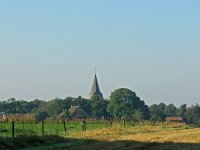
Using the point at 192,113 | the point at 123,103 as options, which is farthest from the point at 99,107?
the point at 192,113

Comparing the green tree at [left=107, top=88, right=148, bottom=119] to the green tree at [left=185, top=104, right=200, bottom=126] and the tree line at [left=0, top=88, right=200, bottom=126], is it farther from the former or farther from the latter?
the green tree at [left=185, top=104, right=200, bottom=126]

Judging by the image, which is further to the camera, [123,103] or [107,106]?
[107,106]

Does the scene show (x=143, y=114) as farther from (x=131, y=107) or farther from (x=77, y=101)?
(x=77, y=101)

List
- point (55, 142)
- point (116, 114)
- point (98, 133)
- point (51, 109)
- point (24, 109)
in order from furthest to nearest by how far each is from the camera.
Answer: point (24, 109) < point (51, 109) < point (116, 114) < point (98, 133) < point (55, 142)

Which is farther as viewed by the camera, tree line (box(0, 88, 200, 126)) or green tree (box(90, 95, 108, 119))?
green tree (box(90, 95, 108, 119))

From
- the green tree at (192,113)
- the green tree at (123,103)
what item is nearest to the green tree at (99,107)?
the green tree at (123,103)

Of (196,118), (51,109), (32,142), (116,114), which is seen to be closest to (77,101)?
Result: (51,109)

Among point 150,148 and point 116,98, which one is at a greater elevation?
point 116,98

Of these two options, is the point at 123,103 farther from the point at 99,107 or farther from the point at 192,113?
the point at 192,113

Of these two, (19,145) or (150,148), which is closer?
(150,148)

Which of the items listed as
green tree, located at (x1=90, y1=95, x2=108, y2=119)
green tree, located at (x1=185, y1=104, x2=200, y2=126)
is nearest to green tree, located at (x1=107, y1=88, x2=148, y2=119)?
green tree, located at (x1=90, y1=95, x2=108, y2=119)

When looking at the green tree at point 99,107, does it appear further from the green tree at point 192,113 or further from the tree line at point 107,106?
the green tree at point 192,113

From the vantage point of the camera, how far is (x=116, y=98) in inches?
6801

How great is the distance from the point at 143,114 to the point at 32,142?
475 feet
